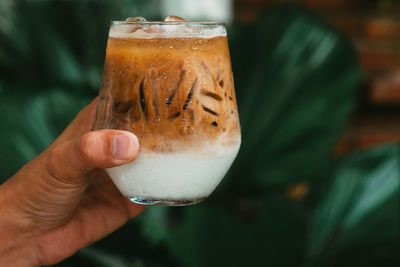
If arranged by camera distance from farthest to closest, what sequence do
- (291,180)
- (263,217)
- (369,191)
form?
(291,180), (369,191), (263,217)

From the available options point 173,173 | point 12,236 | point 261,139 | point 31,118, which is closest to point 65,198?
point 12,236

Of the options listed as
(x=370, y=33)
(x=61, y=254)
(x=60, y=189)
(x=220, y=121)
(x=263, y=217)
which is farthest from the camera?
(x=370, y=33)

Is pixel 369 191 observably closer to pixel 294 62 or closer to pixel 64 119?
pixel 294 62

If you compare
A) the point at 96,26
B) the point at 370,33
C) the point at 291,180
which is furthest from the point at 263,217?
the point at 370,33

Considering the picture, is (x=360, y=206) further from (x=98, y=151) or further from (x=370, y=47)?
(x=370, y=47)

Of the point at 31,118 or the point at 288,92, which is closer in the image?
the point at 31,118

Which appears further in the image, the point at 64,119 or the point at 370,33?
the point at 370,33

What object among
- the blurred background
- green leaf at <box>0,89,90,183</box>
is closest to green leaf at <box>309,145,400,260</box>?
the blurred background

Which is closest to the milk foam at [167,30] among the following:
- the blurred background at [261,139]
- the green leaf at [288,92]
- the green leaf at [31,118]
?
the blurred background at [261,139]
